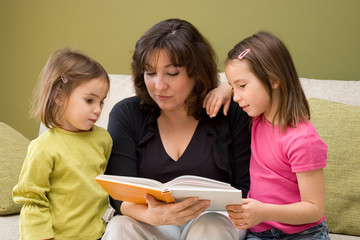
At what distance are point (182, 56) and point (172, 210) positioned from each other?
550 mm

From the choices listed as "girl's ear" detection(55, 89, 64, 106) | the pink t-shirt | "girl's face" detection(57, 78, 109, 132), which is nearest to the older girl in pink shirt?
the pink t-shirt

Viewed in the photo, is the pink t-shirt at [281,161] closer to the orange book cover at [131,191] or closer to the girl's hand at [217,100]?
the girl's hand at [217,100]

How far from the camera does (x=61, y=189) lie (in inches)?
58.8

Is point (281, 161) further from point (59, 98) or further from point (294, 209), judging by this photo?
point (59, 98)

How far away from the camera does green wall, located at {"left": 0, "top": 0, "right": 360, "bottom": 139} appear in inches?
90.3

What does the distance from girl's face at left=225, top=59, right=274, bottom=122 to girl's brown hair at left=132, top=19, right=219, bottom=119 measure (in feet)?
0.57

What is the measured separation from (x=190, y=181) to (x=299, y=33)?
4.56 feet

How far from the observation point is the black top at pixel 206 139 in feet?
5.39

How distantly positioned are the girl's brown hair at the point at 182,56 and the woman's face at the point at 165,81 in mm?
17

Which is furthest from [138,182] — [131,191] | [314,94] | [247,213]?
[314,94]

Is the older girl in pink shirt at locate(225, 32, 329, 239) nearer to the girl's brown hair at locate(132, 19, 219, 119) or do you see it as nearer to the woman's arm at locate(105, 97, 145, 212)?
the girl's brown hair at locate(132, 19, 219, 119)

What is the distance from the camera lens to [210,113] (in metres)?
1.64

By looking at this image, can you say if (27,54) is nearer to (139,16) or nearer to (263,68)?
(139,16)

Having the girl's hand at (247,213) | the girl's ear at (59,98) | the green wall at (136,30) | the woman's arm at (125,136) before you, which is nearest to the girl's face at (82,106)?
the girl's ear at (59,98)
